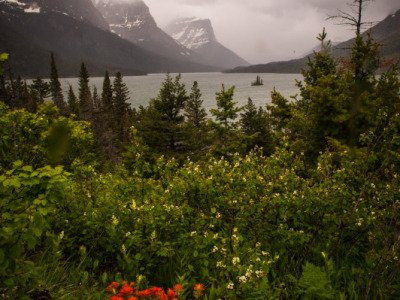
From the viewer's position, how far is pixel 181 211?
6.18m

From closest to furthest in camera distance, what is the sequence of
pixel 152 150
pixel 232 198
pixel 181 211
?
pixel 181 211
pixel 232 198
pixel 152 150

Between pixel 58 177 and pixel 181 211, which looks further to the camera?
pixel 181 211

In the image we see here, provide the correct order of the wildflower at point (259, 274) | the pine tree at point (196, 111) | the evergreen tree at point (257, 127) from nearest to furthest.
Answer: the wildflower at point (259, 274)
the evergreen tree at point (257, 127)
the pine tree at point (196, 111)

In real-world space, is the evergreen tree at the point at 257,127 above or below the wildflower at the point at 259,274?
below

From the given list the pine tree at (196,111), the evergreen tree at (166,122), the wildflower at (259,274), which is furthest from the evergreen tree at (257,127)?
the wildflower at (259,274)

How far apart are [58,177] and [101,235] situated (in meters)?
2.89

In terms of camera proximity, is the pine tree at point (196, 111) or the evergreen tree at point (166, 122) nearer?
the evergreen tree at point (166, 122)

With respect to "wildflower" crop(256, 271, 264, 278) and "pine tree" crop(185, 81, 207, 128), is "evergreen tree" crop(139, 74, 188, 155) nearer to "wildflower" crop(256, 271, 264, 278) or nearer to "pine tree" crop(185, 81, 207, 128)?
Answer: "pine tree" crop(185, 81, 207, 128)

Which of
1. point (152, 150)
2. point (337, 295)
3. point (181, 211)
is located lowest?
point (152, 150)

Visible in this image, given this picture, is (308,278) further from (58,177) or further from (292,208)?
(58,177)

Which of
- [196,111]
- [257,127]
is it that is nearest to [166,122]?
[257,127]

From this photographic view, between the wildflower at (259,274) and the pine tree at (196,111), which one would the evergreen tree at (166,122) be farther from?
the wildflower at (259,274)

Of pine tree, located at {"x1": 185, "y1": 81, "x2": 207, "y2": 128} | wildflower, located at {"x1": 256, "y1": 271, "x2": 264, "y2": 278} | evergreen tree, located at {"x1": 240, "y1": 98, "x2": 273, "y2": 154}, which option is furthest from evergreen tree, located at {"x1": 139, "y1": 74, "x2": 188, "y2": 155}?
wildflower, located at {"x1": 256, "y1": 271, "x2": 264, "y2": 278}

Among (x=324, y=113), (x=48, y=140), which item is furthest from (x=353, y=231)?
(x=48, y=140)
